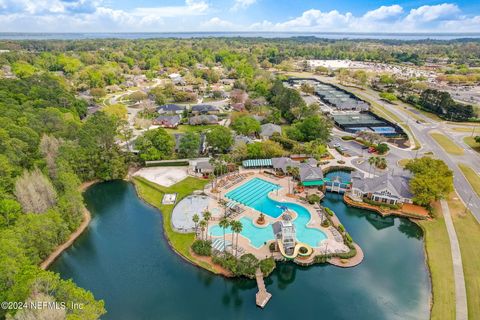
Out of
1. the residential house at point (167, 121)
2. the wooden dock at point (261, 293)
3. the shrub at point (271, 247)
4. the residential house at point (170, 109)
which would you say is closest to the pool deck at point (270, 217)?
the shrub at point (271, 247)

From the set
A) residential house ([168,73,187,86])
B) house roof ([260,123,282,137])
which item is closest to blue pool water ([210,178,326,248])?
house roof ([260,123,282,137])

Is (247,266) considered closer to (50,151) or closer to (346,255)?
Result: (346,255)

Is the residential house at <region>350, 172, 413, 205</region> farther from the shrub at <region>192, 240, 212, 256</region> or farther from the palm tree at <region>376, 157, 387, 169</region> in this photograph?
the shrub at <region>192, 240, 212, 256</region>

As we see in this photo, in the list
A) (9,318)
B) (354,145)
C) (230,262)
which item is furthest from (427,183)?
(9,318)

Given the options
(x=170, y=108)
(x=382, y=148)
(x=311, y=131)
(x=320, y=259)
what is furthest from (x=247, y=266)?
(x=170, y=108)

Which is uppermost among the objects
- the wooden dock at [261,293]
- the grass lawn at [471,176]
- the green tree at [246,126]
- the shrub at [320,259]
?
the green tree at [246,126]

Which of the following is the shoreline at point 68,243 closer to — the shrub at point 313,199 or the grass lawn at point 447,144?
the shrub at point 313,199

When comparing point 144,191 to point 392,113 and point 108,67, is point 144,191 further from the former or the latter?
point 108,67
